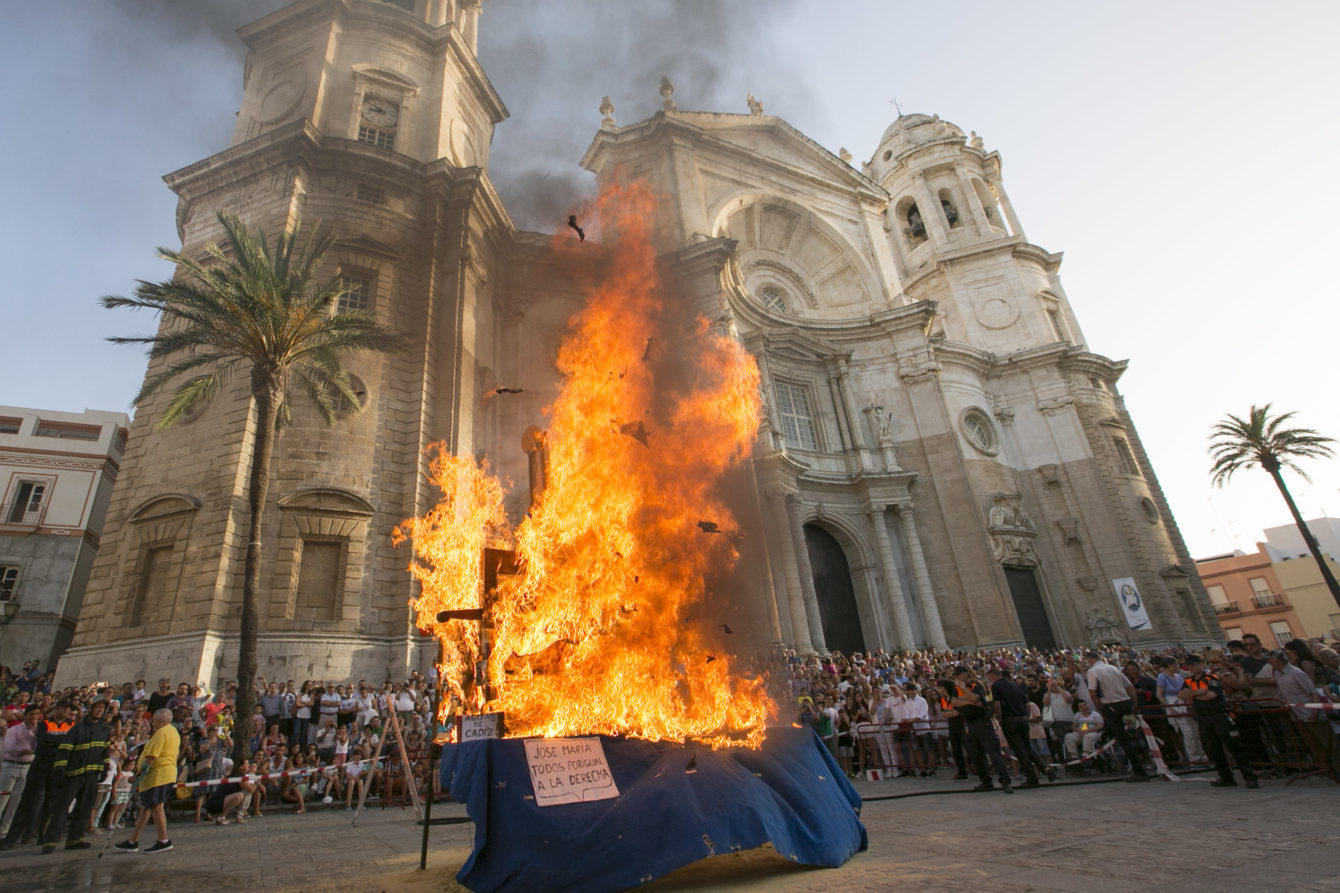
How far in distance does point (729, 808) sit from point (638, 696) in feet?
5.58

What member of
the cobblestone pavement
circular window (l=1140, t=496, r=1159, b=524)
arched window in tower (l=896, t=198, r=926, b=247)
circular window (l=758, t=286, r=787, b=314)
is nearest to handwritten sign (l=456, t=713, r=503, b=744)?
the cobblestone pavement

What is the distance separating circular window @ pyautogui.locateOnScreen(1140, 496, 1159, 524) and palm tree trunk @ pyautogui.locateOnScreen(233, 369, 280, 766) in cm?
3252

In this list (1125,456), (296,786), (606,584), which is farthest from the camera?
(1125,456)

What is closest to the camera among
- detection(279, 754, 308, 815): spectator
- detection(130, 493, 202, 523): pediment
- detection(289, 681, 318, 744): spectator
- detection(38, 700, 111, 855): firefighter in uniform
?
detection(38, 700, 111, 855): firefighter in uniform

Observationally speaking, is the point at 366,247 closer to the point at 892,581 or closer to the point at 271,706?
the point at 271,706

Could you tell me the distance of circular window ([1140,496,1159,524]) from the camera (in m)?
29.6

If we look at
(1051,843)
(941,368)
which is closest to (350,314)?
(1051,843)

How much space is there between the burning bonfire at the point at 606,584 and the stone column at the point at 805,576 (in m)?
7.88

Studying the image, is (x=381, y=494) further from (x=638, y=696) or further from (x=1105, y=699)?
(x=1105, y=699)

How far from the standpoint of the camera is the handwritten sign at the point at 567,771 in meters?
4.85

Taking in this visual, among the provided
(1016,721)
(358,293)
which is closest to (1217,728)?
(1016,721)

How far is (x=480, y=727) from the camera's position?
17.6 feet

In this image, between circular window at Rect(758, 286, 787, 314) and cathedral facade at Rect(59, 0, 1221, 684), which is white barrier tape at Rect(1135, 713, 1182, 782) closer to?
cathedral facade at Rect(59, 0, 1221, 684)

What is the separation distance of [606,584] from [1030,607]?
2414 centimetres
